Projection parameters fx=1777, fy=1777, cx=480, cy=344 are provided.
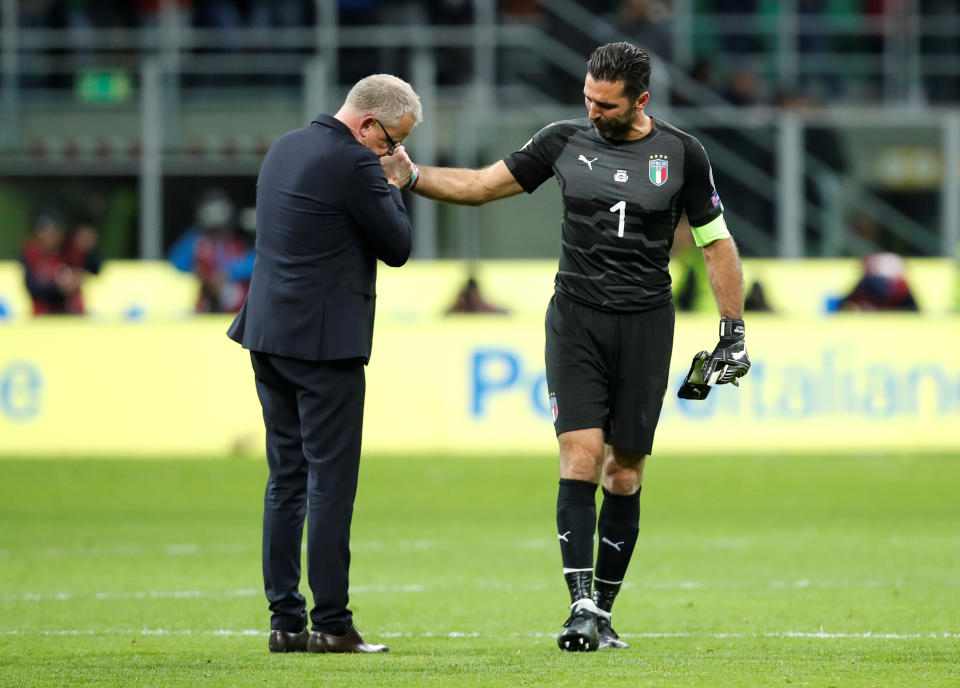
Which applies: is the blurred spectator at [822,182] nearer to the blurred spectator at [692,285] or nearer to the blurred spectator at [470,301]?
the blurred spectator at [692,285]

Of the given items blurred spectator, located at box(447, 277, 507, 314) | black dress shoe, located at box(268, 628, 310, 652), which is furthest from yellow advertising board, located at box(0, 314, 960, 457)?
black dress shoe, located at box(268, 628, 310, 652)

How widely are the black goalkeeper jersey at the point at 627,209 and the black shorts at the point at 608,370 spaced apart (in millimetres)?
67

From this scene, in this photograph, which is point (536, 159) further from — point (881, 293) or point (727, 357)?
point (881, 293)

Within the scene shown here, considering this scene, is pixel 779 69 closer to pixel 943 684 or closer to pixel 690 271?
pixel 690 271

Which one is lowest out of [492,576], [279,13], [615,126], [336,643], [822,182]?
[492,576]

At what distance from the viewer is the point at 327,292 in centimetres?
654

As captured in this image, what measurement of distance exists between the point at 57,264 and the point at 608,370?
1383 centimetres

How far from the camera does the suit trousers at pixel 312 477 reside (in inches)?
258

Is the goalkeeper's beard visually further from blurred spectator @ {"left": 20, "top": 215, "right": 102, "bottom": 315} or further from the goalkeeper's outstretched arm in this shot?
blurred spectator @ {"left": 20, "top": 215, "right": 102, "bottom": 315}

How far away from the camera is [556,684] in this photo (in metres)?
5.65

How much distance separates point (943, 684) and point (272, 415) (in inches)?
103

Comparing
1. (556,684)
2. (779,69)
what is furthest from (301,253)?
(779,69)

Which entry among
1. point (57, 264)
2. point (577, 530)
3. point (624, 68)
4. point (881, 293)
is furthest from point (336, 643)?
point (57, 264)

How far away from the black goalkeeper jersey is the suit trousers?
101 centimetres
